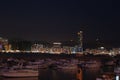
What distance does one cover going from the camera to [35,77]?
6003 centimetres

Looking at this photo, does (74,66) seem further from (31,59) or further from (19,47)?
→ (19,47)

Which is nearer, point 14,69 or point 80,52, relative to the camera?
point 14,69

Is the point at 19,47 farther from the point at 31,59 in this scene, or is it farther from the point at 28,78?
the point at 28,78

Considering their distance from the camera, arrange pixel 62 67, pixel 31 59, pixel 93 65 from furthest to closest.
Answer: pixel 31 59, pixel 93 65, pixel 62 67

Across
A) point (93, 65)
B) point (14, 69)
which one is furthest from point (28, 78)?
point (93, 65)

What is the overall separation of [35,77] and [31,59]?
29828 millimetres

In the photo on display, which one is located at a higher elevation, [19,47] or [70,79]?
[19,47]

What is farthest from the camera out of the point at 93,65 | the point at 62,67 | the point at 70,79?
the point at 93,65

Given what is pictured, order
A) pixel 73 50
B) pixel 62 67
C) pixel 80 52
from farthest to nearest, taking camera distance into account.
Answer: pixel 73 50, pixel 80 52, pixel 62 67

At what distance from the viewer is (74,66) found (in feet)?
254

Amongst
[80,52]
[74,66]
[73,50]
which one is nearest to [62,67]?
[74,66]

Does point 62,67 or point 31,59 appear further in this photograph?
point 31,59

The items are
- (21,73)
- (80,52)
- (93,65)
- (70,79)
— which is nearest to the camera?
(70,79)

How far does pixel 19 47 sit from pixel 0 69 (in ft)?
159
